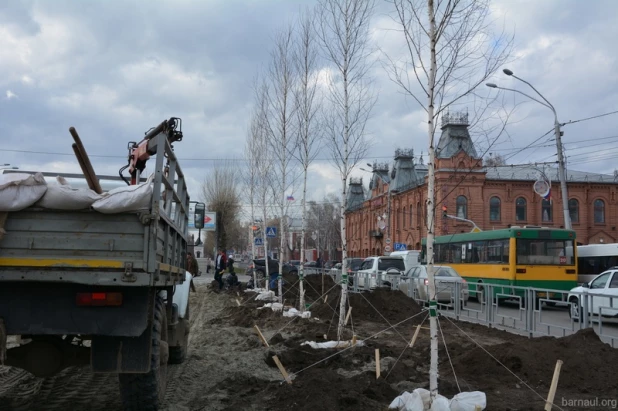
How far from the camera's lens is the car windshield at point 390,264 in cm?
2639

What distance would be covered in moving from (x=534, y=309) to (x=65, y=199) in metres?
10.6

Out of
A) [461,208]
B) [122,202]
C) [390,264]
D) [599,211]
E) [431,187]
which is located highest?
[599,211]

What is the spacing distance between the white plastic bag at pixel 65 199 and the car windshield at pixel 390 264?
22.6 m

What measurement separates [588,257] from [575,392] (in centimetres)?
2104

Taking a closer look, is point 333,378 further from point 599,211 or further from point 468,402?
point 599,211

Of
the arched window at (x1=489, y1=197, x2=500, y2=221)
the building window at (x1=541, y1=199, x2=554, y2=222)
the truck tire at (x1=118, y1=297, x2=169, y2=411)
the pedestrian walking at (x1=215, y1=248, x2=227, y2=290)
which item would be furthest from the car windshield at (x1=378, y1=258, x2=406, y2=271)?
the building window at (x1=541, y1=199, x2=554, y2=222)

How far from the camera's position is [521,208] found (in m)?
51.4

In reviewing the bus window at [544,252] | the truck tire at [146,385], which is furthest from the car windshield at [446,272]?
the truck tire at [146,385]

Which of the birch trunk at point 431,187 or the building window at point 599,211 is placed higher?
the building window at point 599,211

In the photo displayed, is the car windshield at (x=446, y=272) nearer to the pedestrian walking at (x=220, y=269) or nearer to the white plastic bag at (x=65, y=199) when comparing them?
the pedestrian walking at (x=220, y=269)

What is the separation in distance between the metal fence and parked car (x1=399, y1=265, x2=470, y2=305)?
0.04 metres

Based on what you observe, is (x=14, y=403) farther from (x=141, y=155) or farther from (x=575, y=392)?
(x=575, y=392)

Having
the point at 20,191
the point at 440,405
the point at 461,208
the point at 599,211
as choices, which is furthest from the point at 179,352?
the point at 599,211

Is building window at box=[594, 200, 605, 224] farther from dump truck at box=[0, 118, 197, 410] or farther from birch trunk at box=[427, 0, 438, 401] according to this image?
dump truck at box=[0, 118, 197, 410]
